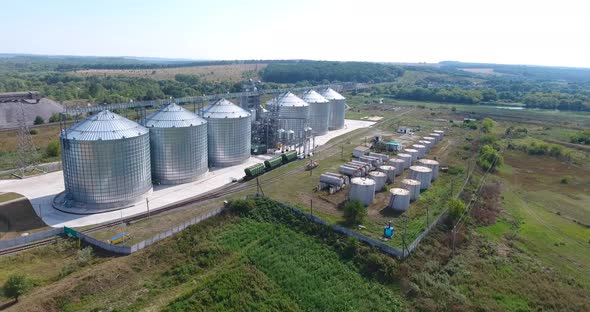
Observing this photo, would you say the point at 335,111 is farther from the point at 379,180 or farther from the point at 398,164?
the point at 379,180

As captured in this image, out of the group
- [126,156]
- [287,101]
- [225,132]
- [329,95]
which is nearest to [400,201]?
[225,132]

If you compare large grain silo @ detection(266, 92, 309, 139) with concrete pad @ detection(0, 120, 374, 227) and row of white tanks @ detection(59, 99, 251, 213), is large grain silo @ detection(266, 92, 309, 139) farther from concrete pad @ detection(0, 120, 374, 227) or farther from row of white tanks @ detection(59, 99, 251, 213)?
row of white tanks @ detection(59, 99, 251, 213)

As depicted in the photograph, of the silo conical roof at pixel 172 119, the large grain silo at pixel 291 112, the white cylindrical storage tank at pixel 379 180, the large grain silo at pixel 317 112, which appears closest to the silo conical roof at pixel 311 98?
the large grain silo at pixel 317 112

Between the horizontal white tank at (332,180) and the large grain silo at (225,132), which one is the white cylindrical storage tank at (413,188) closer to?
the horizontal white tank at (332,180)

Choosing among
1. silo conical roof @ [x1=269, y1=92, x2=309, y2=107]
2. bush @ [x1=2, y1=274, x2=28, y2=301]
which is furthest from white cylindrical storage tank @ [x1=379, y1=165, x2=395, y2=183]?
bush @ [x1=2, y1=274, x2=28, y2=301]

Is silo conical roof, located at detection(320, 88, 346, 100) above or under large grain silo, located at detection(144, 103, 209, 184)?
above

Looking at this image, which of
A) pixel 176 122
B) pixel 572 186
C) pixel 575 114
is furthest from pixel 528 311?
pixel 575 114

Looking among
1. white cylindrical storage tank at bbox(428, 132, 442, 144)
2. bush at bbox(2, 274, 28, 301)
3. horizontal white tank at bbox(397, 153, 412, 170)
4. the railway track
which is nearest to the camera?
bush at bbox(2, 274, 28, 301)
